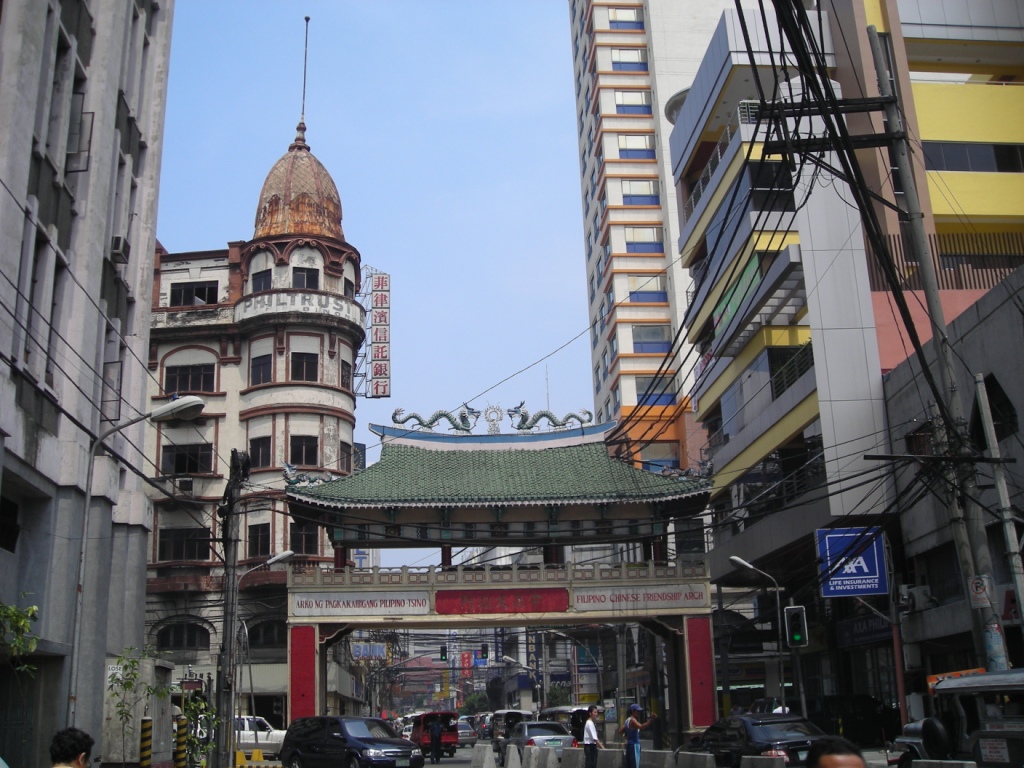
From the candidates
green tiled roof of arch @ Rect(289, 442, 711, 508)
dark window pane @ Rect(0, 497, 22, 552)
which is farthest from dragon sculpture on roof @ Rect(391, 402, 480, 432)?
dark window pane @ Rect(0, 497, 22, 552)

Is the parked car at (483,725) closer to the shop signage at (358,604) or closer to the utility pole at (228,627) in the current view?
the shop signage at (358,604)

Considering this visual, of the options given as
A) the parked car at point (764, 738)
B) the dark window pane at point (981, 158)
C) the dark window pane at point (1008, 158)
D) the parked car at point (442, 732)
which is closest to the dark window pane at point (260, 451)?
the parked car at point (442, 732)

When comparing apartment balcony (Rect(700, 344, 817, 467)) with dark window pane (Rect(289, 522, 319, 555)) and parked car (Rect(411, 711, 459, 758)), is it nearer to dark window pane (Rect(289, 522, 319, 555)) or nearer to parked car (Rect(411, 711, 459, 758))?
parked car (Rect(411, 711, 459, 758))

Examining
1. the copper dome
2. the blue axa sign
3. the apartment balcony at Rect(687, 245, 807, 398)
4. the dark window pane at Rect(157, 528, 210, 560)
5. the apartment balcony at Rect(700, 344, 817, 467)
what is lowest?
the blue axa sign

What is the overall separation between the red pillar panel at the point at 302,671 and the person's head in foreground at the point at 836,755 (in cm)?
3059

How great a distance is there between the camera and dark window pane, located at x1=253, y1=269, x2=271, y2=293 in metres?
51.5

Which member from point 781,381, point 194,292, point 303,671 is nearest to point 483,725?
point 194,292

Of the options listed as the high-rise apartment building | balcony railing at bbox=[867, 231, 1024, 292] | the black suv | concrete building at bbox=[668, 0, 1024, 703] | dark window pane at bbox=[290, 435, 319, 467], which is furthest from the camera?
the high-rise apartment building

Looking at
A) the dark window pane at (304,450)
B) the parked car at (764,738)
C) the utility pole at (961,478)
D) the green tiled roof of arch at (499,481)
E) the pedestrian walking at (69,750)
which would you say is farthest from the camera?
the dark window pane at (304,450)

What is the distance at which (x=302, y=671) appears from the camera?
3416cm

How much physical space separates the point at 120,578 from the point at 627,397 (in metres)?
46.2

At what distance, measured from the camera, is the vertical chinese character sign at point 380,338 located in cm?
5216

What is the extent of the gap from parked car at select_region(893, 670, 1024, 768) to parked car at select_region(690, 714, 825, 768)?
457cm

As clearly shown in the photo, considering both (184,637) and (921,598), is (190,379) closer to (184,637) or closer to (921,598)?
(184,637)
